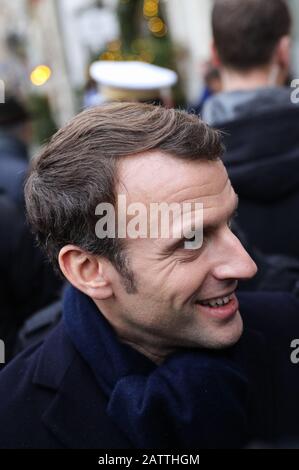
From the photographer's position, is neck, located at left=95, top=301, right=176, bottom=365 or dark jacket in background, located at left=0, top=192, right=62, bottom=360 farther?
dark jacket in background, located at left=0, top=192, right=62, bottom=360

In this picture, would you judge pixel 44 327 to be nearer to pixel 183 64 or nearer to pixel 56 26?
pixel 183 64

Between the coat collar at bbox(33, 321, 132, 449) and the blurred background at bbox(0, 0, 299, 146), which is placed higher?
the coat collar at bbox(33, 321, 132, 449)

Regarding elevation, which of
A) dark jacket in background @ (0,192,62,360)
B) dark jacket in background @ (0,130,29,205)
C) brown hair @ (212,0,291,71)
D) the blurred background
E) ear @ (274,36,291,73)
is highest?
brown hair @ (212,0,291,71)

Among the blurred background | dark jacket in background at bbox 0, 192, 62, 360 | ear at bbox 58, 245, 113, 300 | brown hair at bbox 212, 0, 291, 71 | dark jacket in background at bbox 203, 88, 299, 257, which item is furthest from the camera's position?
the blurred background

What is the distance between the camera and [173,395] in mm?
1654

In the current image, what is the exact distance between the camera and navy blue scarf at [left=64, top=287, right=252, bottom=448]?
1.64 m

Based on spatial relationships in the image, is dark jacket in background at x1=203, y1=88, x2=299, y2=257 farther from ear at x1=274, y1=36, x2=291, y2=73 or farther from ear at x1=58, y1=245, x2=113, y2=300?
ear at x1=58, y1=245, x2=113, y2=300

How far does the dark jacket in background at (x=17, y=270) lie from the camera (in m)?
3.02

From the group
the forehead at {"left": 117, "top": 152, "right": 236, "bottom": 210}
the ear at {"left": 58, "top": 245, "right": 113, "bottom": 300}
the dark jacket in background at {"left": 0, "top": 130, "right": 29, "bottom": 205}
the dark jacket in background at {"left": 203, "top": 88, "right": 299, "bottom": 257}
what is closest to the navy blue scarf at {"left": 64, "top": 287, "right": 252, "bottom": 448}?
the ear at {"left": 58, "top": 245, "right": 113, "bottom": 300}

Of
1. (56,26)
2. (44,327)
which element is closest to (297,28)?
(44,327)

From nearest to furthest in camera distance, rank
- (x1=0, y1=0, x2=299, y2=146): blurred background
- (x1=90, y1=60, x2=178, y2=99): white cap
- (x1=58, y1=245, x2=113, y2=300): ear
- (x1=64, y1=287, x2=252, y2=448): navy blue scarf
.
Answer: (x1=64, y1=287, x2=252, y2=448): navy blue scarf → (x1=58, y1=245, x2=113, y2=300): ear → (x1=90, y1=60, x2=178, y2=99): white cap → (x1=0, y1=0, x2=299, y2=146): blurred background

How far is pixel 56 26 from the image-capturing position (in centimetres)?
2320

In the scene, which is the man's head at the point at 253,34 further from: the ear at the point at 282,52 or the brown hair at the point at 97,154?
the brown hair at the point at 97,154

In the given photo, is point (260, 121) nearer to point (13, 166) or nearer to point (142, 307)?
point (142, 307)
